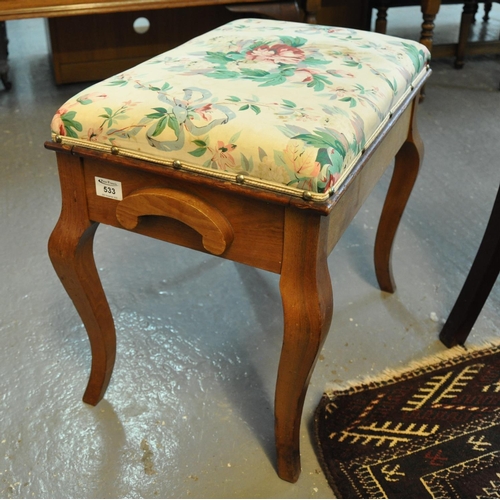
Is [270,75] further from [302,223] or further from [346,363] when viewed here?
[346,363]

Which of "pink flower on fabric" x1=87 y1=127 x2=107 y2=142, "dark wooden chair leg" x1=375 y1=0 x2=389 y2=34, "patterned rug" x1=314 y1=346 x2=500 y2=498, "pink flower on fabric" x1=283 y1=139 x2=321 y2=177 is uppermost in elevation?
"pink flower on fabric" x1=283 y1=139 x2=321 y2=177

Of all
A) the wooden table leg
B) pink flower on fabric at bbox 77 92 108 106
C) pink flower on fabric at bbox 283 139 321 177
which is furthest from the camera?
the wooden table leg

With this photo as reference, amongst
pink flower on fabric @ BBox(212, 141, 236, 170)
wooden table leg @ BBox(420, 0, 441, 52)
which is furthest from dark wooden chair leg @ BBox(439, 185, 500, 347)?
wooden table leg @ BBox(420, 0, 441, 52)

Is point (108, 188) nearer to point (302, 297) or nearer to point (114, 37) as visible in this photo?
point (302, 297)

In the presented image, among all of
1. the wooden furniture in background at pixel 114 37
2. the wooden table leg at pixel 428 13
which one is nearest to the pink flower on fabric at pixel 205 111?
the wooden table leg at pixel 428 13

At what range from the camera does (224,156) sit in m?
0.72

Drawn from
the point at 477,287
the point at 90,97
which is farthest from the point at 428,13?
the point at 90,97

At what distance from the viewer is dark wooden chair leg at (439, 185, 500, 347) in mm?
1089

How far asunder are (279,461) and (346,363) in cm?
29

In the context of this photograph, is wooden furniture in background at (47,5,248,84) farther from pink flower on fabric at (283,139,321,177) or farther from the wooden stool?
pink flower on fabric at (283,139,321,177)

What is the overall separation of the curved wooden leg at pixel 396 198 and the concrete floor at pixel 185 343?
0.18 feet

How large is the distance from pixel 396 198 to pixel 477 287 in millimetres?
242

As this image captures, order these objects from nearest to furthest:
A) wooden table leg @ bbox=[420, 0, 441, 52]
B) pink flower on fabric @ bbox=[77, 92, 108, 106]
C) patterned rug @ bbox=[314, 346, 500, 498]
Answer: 1. pink flower on fabric @ bbox=[77, 92, 108, 106]
2. patterned rug @ bbox=[314, 346, 500, 498]
3. wooden table leg @ bbox=[420, 0, 441, 52]

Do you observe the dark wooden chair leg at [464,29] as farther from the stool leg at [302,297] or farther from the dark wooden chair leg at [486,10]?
the stool leg at [302,297]
